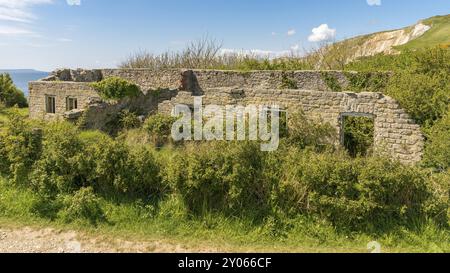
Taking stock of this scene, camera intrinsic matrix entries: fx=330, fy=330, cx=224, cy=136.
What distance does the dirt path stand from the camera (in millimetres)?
5137

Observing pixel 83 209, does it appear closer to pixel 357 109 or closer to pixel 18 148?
pixel 18 148

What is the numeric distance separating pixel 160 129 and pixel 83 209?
474 centimetres

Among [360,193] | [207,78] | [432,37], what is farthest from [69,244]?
[432,37]

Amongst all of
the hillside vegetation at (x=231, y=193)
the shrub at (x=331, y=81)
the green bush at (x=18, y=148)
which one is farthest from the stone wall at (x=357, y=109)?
the green bush at (x=18, y=148)

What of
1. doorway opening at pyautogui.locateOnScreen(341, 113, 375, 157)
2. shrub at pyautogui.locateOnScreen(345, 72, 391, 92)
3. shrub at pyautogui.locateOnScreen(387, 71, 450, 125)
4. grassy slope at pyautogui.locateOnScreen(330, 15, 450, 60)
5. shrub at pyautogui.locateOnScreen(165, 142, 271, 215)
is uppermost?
grassy slope at pyautogui.locateOnScreen(330, 15, 450, 60)

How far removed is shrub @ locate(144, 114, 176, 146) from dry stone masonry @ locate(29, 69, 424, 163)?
5.43ft

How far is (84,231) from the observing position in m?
5.69

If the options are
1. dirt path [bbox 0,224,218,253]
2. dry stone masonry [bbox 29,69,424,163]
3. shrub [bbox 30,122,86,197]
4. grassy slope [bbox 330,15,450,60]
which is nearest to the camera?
dirt path [bbox 0,224,218,253]

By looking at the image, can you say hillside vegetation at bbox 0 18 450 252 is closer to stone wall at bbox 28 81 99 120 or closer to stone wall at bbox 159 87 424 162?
stone wall at bbox 159 87 424 162

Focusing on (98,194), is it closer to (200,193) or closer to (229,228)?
(200,193)

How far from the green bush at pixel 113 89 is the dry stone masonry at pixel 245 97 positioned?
436 mm

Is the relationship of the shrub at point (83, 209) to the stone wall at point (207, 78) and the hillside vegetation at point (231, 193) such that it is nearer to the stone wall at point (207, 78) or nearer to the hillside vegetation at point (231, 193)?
the hillside vegetation at point (231, 193)

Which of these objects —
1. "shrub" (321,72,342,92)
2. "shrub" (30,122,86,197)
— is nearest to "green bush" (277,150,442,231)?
"shrub" (30,122,86,197)

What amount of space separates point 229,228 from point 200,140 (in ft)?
12.8
